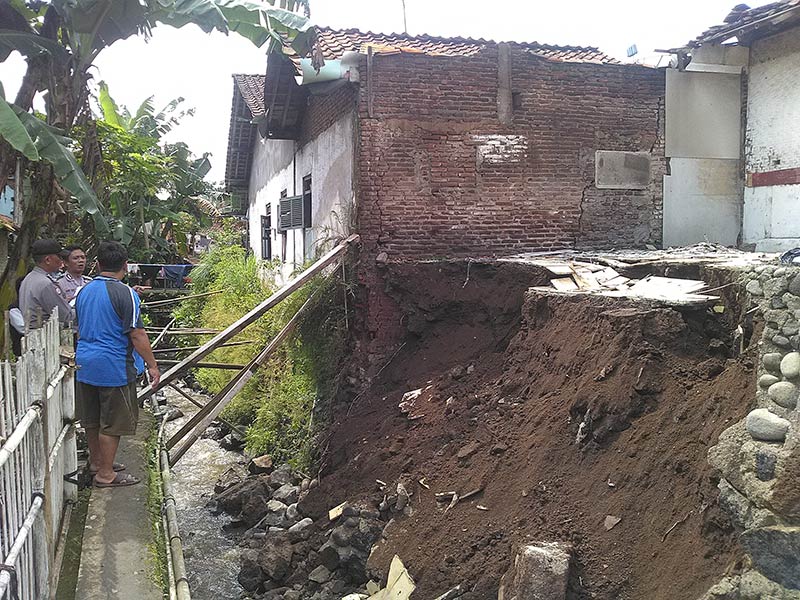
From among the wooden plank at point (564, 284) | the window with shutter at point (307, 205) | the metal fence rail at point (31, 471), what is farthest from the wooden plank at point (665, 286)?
the window with shutter at point (307, 205)

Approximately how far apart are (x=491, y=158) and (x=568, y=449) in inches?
204

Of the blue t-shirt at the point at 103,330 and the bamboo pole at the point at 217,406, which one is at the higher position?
the blue t-shirt at the point at 103,330

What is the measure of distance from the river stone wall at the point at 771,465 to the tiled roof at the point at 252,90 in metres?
14.3

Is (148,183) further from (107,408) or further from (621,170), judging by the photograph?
(107,408)

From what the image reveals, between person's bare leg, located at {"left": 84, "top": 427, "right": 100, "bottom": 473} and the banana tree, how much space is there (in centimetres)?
254

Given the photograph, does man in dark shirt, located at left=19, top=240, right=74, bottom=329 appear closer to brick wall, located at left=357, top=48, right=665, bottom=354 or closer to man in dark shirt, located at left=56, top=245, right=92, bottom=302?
man in dark shirt, located at left=56, top=245, right=92, bottom=302

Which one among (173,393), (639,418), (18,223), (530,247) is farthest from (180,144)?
(639,418)

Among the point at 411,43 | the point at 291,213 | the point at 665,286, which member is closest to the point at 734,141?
the point at 411,43

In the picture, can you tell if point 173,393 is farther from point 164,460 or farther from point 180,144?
point 164,460

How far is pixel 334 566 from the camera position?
272 inches

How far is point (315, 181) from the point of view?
1208 centimetres

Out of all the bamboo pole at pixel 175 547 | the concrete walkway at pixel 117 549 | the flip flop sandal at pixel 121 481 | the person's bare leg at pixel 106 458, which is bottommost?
the bamboo pole at pixel 175 547

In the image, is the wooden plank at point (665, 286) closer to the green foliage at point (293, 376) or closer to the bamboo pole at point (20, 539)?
the green foliage at point (293, 376)

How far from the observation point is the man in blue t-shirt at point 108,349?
5301mm
